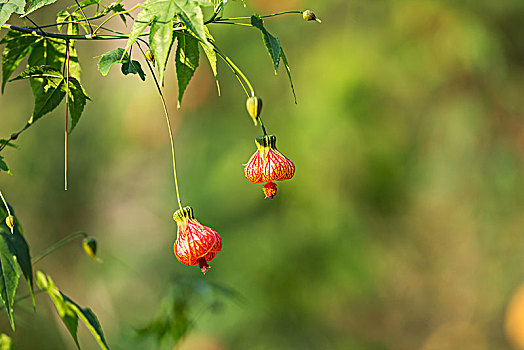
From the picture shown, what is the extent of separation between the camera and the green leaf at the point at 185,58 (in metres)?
0.55

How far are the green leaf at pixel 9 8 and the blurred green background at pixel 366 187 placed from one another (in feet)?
4.66

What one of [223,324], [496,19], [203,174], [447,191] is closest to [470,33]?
[496,19]

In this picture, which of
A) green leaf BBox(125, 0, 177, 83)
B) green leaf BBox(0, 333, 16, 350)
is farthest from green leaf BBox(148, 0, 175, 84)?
green leaf BBox(0, 333, 16, 350)

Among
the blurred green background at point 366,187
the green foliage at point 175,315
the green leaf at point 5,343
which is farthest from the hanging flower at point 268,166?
the blurred green background at point 366,187

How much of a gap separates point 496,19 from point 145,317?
161 cm

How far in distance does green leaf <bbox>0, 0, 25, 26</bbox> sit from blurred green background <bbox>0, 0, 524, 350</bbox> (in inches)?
55.9

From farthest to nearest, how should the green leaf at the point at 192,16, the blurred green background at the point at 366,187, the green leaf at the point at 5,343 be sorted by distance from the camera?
the blurred green background at the point at 366,187, the green leaf at the point at 5,343, the green leaf at the point at 192,16

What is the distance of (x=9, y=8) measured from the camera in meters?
0.52

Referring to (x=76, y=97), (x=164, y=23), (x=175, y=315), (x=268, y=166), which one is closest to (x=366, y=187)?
(x=175, y=315)

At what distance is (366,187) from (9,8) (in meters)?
1.66

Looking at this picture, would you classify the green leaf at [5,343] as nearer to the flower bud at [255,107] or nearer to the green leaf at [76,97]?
the green leaf at [76,97]

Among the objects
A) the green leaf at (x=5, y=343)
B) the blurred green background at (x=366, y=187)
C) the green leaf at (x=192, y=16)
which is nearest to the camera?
the green leaf at (x=192, y=16)

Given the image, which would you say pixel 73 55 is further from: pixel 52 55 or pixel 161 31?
pixel 161 31

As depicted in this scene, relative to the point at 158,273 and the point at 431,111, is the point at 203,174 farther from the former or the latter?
the point at 431,111
